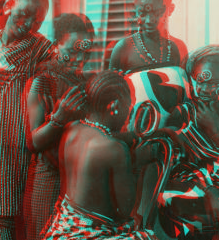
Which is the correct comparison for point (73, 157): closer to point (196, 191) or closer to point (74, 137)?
point (74, 137)

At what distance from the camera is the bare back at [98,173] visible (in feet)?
3.35

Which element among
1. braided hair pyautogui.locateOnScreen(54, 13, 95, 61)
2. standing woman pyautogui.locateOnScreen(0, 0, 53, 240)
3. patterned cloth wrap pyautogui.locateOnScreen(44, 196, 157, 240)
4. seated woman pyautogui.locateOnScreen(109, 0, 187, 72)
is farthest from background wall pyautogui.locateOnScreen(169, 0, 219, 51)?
patterned cloth wrap pyautogui.locateOnScreen(44, 196, 157, 240)

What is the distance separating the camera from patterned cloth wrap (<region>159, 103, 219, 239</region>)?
1011 millimetres

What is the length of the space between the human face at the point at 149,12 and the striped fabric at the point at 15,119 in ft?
1.37

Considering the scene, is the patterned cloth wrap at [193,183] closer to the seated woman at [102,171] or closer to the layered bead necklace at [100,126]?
the seated woman at [102,171]

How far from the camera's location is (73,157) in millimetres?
1059

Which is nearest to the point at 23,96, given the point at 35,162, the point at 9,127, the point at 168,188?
the point at 9,127

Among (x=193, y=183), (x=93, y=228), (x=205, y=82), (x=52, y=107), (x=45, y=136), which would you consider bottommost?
(x=93, y=228)

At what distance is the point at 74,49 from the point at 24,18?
0.31 metres

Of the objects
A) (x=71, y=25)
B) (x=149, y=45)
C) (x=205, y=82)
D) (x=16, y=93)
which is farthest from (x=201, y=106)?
(x=16, y=93)

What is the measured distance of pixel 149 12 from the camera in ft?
3.43

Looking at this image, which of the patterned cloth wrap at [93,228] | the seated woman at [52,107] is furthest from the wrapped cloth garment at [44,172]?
the patterned cloth wrap at [93,228]

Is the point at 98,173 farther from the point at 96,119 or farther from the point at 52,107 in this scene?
the point at 52,107

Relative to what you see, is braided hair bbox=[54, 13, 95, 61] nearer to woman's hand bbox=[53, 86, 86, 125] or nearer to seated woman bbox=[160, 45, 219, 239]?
woman's hand bbox=[53, 86, 86, 125]
